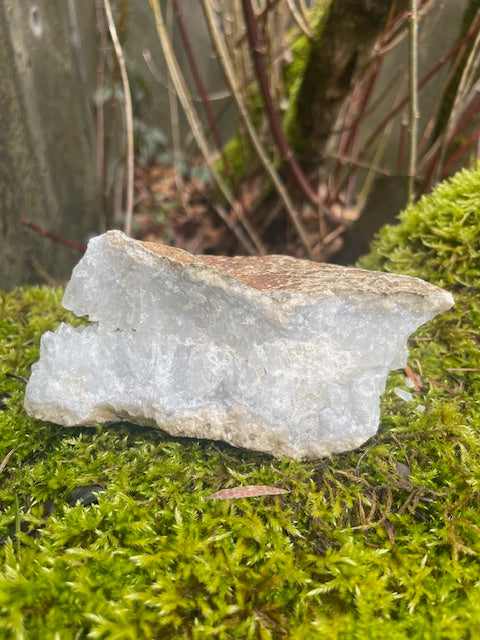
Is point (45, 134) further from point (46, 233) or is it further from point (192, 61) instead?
point (192, 61)

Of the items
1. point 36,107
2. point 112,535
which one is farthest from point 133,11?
point 112,535

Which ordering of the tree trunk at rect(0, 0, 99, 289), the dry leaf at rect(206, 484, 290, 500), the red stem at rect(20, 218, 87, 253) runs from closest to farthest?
the dry leaf at rect(206, 484, 290, 500)
the tree trunk at rect(0, 0, 99, 289)
the red stem at rect(20, 218, 87, 253)

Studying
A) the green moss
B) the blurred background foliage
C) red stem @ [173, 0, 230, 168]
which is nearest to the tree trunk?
the blurred background foliage

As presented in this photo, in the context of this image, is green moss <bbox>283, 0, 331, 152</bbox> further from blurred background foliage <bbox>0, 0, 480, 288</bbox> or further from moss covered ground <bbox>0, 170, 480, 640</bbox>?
moss covered ground <bbox>0, 170, 480, 640</bbox>

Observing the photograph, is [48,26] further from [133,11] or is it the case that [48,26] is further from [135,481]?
[135,481]

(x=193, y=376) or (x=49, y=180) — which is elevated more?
(x=49, y=180)

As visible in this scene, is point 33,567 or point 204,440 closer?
point 33,567

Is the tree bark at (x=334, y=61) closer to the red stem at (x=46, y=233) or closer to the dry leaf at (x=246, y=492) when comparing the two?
A: the red stem at (x=46, y=233)
